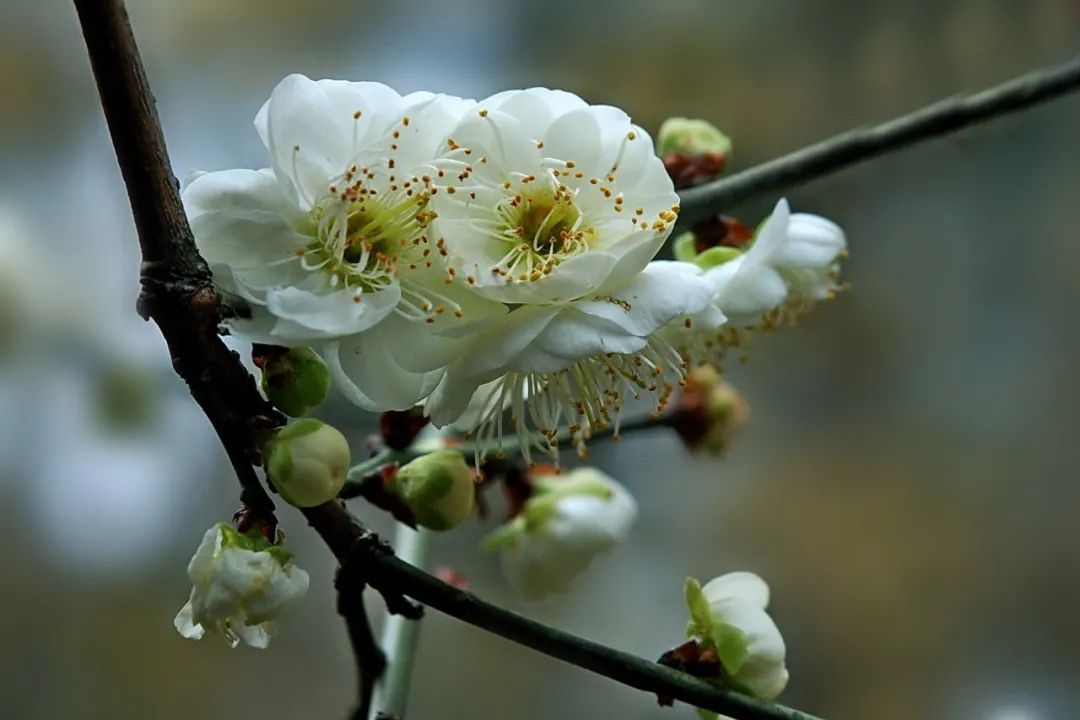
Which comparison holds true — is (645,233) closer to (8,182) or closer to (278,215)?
(278,215)

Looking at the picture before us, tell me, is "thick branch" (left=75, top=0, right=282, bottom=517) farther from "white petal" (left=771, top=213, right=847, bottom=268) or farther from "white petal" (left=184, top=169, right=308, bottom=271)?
"white petal" (left=771, top=213, right=847, bottom=268)

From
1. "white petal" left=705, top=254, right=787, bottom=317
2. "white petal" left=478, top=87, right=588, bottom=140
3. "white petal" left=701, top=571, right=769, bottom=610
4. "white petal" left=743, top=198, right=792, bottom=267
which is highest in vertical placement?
"white petal" left=743, top=198, right=792, bottom=267

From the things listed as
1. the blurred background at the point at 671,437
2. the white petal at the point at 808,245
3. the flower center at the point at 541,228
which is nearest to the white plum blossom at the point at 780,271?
the white petal at the point at 808,245

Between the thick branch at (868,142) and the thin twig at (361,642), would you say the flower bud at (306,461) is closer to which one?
the thin twig at (361,642)

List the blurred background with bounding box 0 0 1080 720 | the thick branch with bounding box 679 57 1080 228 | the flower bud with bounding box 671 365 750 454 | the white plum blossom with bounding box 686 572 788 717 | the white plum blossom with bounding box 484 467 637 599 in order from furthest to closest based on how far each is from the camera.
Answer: the blurred background with bounding box 0 0 1080 720 < the flower bud with bounding box 671 365 750 454 < the white plum blossom with bounding box 484 467 637 599 < the thick branch with bounding box 679 57 1080 228 < the white plum blossom with bounding box 686 572 788 717

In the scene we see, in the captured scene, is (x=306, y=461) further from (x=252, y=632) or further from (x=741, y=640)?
(x=741, y=640)

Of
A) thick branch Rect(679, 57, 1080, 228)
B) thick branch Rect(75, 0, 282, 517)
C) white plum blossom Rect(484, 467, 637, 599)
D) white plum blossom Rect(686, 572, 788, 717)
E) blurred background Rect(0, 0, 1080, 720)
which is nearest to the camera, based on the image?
thick branch Rect(75, 0, 282, 517)

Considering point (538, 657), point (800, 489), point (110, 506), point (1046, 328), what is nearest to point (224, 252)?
point (110, 506)

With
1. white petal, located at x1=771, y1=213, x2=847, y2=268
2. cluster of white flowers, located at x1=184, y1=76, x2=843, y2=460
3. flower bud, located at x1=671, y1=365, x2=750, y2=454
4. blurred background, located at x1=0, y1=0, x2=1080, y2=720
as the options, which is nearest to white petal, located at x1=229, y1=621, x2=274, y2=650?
cluster of white flowers, located at x1=184, y1=76, x2=843, y2=460
